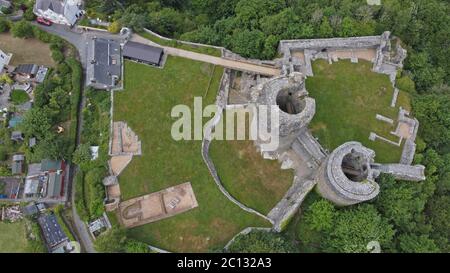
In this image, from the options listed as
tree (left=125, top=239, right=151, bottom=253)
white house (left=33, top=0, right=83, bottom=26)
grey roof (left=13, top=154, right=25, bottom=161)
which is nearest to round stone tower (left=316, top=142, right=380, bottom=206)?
tree (left=125, top=239, right=151, bottom=253)

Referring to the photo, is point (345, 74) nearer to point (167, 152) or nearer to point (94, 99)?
point (167, 152)

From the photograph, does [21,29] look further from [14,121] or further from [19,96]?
[14,121]

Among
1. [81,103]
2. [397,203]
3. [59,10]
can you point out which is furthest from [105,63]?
[397,203]

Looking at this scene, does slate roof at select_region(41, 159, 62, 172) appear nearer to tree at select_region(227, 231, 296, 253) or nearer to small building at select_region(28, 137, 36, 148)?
small building at select_region(28, 137, 36, 148)

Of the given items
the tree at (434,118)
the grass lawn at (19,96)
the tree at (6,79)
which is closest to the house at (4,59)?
the tree at (6,79)

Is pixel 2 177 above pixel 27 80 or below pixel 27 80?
below

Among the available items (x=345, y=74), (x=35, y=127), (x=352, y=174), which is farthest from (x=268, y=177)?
(x=35, y=127)
